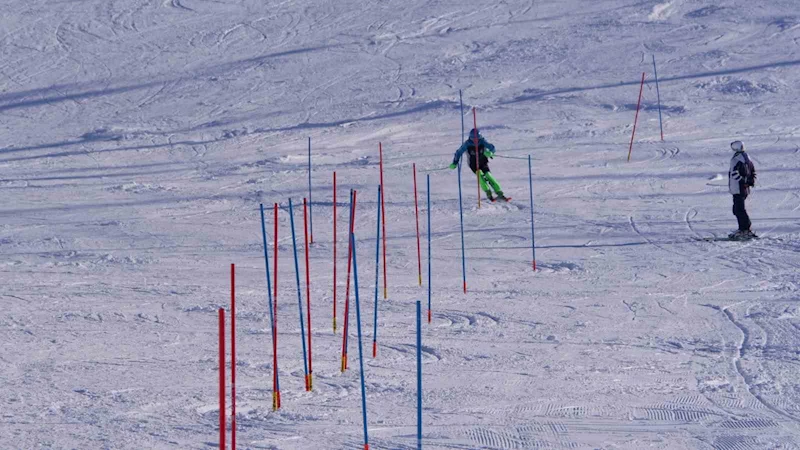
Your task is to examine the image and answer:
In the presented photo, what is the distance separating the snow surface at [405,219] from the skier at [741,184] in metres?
0.27

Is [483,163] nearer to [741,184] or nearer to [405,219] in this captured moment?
[405,219]

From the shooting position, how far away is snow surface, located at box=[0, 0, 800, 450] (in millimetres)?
6789

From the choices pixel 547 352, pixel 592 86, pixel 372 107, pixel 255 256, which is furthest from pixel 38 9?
pixel 547 352

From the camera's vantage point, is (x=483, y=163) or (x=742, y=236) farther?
(x=483, y=163)

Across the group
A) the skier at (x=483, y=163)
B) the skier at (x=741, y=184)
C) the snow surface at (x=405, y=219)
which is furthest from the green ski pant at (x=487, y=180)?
the skier at (x=741, y=184)

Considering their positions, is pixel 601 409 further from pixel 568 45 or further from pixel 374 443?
pixel 568 45

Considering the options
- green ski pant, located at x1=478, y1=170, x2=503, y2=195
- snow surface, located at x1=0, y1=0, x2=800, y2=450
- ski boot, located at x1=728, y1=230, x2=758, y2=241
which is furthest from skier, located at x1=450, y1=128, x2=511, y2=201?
ski boot, located at x1=728, y1=230, x2=758, y2=241

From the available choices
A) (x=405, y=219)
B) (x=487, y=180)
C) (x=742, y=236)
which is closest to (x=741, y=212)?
(x=742, y=236)

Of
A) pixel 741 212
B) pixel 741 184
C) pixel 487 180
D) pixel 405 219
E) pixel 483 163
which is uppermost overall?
pixel 483 163

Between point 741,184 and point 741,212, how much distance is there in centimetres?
29

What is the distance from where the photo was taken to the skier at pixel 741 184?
12250 mm

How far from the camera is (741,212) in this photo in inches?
485

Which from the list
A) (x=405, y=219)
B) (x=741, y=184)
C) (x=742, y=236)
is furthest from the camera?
(x=405, y=219)

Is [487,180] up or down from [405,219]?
Result: up
